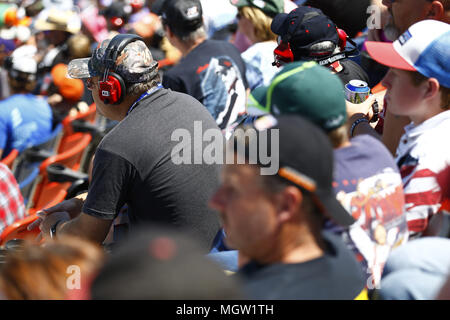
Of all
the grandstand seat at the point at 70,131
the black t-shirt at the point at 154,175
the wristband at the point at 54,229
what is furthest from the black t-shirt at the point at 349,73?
the grandstand seat at the point at 70,131

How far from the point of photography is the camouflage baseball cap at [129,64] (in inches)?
120

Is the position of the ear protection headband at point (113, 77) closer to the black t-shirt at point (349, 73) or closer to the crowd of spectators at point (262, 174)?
the crowd of spectators at point (262, 174)

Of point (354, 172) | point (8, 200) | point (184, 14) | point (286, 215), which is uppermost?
point (286, 215)

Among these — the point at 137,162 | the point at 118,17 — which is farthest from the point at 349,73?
the point at 118,17

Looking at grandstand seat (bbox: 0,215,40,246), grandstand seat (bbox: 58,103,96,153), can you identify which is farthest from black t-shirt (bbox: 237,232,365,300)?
grandstand seat (bbox: 58,103,96,153)

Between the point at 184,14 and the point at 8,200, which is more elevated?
the point at 184,14

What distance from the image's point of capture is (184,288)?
1.12 metres

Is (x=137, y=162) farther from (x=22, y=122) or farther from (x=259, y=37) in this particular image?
(x=22, y=122)

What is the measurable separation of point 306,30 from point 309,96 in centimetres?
128

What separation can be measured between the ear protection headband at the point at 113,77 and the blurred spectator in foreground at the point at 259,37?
1.73m

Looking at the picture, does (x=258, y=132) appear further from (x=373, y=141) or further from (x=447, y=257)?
(x=447, y=257)

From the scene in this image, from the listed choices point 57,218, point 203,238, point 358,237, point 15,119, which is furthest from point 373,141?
point 15,119

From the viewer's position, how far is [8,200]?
3.99 meters

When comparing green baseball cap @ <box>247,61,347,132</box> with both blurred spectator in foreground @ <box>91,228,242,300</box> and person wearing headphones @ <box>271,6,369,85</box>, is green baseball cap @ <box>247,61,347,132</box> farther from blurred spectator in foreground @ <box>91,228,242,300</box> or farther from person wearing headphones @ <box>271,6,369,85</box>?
person wearing headphones @ <box>271,6,369,85</box>
